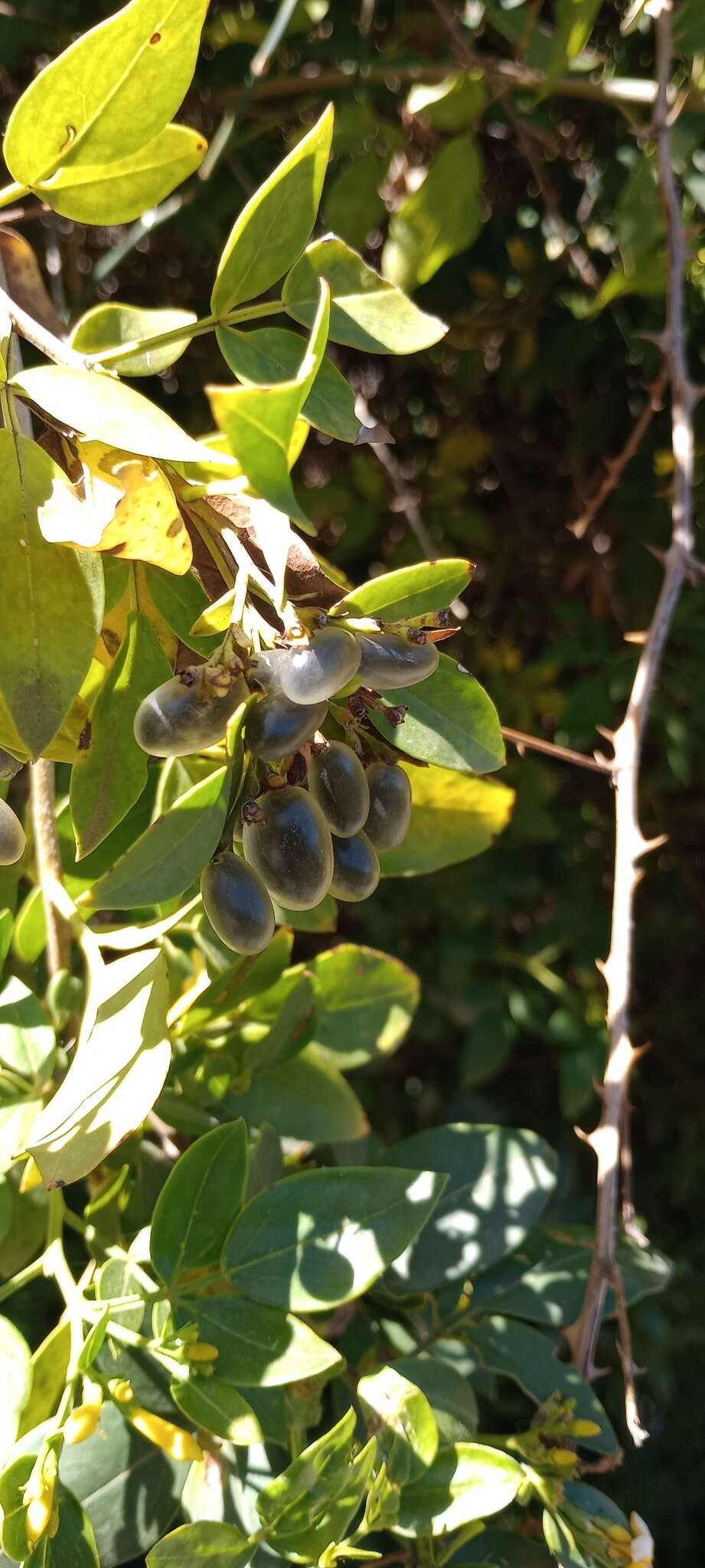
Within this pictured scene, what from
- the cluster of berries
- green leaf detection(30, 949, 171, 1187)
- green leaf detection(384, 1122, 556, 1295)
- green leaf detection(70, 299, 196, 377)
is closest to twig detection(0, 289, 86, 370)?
green leaf detection(70, 299, 196, 377)

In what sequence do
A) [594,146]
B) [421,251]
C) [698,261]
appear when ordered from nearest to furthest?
[421,251]
[698,261]
[594,146]

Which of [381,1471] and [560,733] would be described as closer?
[381,1471]

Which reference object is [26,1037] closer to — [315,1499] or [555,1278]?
[315,1499]

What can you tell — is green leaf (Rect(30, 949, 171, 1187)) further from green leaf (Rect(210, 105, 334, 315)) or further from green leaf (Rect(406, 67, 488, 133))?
green leaf (Rect(406, 67, 488, 133))

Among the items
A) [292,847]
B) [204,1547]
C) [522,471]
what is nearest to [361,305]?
[292,847]

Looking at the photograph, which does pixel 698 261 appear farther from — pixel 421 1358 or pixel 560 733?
pixel 421 1358

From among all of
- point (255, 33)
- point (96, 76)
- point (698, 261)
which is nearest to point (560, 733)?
point (698, 261)
